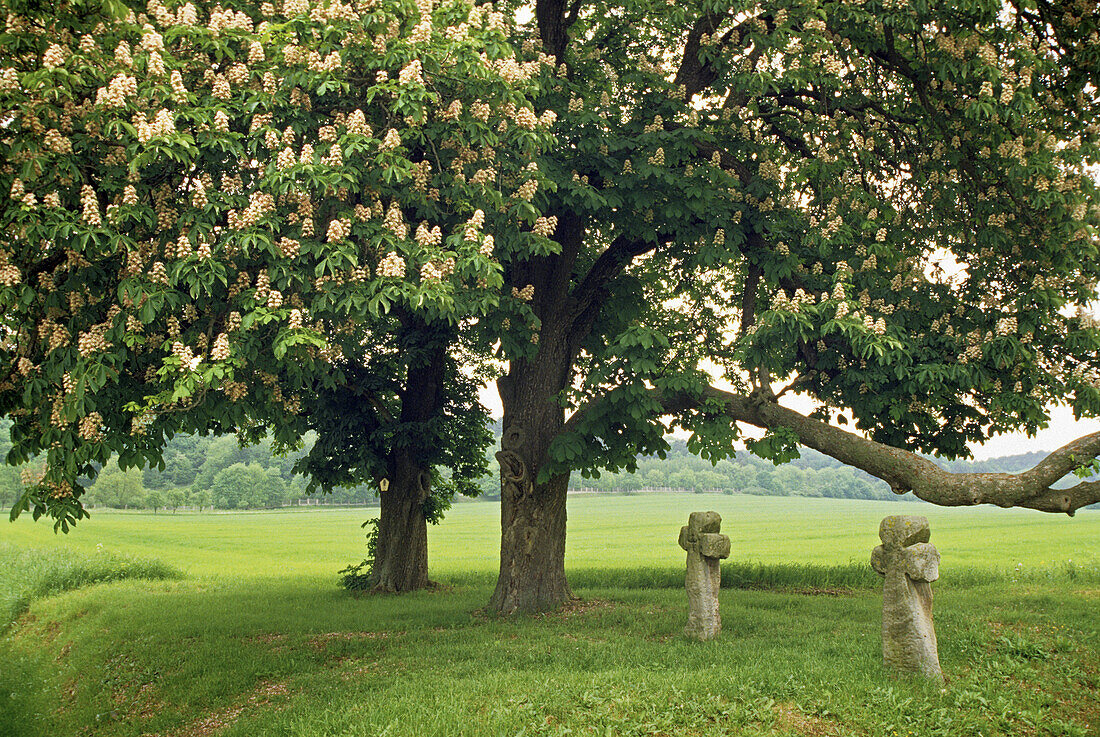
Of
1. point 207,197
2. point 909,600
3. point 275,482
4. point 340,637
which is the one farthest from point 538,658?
point 275,482

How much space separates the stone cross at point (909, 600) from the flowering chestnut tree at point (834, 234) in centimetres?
257

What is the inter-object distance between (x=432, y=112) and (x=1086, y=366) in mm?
11396

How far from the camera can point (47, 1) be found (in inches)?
290

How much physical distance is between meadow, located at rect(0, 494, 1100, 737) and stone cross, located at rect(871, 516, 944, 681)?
362 millimetres

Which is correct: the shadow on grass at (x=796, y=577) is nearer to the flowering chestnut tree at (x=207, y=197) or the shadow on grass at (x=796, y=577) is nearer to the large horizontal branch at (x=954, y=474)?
the large horizontal branch at (x=954, y=474)

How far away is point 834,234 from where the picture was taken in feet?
39.3

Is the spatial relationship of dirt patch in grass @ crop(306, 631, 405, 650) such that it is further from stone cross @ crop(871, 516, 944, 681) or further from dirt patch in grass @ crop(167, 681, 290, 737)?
stone cross @ crop(871, 516, 944, 681)

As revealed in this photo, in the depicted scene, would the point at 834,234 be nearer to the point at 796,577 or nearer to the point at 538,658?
the point at 538,658

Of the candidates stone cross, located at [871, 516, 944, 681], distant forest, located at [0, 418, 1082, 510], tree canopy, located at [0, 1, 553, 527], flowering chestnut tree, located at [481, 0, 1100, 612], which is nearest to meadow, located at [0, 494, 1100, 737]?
stone cross, located at [871, 516, 944, 681]

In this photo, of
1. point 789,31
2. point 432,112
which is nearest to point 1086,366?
point 789,31

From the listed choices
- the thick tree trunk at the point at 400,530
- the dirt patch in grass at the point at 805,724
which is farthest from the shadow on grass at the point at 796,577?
the dirt patch in grass at the point at 805,724

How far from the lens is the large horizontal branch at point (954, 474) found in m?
11.3

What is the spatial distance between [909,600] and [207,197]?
384 inches

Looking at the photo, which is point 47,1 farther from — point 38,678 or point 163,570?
point 163,570
